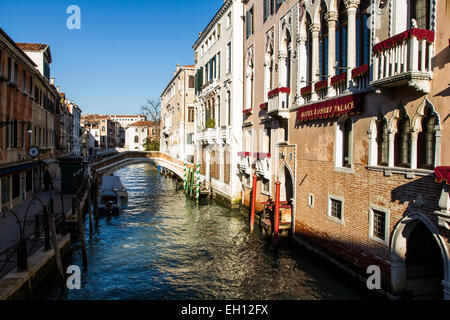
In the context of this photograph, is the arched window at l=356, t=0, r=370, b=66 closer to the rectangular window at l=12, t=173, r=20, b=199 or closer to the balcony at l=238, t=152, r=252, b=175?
the balcony at l=238, t=152, r=252, b=175

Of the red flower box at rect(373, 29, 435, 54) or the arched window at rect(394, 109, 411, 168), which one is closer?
the red flower box at rect(373, 29, 435, 54)

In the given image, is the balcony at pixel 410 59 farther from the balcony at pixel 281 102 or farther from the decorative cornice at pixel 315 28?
the balcony at pixel 281 102

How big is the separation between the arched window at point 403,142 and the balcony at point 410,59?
2.58ft

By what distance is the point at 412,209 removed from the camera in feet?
23.3

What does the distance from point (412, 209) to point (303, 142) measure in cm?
513

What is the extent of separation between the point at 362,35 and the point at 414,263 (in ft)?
17.7

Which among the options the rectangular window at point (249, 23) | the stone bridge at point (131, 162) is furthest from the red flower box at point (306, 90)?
the stone bridge at point (131, 162)

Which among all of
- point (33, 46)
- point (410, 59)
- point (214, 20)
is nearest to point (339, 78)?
point (410, 59)

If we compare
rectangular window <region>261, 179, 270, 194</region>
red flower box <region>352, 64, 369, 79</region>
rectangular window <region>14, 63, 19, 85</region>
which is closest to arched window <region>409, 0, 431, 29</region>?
red flower box <region>352, 64, 369, 79</region>

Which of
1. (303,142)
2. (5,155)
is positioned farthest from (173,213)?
(303,142)

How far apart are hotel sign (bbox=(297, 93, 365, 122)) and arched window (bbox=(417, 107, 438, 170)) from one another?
1859mm

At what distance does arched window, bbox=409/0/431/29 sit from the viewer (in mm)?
6996

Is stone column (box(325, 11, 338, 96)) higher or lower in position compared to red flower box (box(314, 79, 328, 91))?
higher

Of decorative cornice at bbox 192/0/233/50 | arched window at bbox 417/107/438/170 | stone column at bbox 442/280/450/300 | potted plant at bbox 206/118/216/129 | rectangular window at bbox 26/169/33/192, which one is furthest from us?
potted plant at bbox 206/118/216/129
